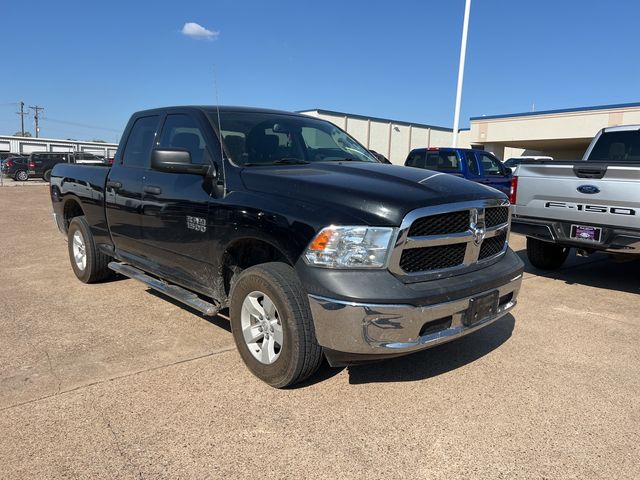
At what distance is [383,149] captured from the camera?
109ft

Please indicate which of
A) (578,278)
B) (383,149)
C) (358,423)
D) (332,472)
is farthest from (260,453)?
(383,149)

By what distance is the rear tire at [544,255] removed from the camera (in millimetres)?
6973

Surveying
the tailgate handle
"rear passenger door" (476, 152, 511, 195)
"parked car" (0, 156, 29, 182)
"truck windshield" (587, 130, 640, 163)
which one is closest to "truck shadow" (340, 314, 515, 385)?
the tailgate handle

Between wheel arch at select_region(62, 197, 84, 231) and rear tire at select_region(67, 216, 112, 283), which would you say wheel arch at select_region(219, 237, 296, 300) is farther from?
wheel arch at select_region(62, 197, 84, 231)

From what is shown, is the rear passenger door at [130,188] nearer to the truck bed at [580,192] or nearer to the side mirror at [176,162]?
the side mirror at [176,162]

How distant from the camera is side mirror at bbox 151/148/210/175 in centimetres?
361

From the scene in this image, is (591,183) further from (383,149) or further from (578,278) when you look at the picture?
(383,149)

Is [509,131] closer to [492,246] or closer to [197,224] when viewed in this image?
[492,246]

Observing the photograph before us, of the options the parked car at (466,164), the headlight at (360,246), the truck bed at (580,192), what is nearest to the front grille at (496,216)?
the headlight at (360,246)

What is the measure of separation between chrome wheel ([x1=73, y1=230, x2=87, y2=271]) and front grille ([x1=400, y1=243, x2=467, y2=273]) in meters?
4.24

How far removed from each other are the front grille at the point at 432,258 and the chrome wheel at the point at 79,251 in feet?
13.9

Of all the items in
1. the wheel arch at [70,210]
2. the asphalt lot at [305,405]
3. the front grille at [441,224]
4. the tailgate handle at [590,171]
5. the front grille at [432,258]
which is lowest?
the asphalt lot at [305,405]

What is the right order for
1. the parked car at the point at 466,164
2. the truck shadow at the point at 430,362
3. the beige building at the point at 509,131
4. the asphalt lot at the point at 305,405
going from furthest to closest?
the beige building at the point at 509,131, the parked car at the point at 466,164, the truck shadow at the point at 430,362, the asphalt lot at the point at 305,405

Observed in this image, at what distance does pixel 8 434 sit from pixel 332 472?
1.77 meters
